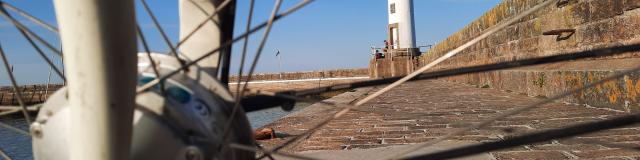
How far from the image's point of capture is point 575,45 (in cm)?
661

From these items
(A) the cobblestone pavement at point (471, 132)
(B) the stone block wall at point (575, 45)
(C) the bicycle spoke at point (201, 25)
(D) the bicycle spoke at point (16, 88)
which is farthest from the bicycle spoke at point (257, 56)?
(B) the stone block wall at point (575, 45)

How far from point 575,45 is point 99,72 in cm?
648

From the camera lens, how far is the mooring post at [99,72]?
1.08m

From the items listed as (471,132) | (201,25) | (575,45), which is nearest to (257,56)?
(201,25)

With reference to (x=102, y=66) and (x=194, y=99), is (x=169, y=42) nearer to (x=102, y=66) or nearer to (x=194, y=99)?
(x=194, y=99)

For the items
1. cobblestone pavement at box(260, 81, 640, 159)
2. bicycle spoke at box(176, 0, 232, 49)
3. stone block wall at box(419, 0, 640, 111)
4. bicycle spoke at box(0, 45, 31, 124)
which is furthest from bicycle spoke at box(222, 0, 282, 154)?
stone block wall at box(419, 0, 640, 111)

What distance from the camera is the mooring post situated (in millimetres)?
1081

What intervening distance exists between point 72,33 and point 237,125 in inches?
24.8

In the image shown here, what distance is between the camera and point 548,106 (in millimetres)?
6320

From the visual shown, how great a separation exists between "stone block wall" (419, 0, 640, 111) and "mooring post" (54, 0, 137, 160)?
4.61 metres

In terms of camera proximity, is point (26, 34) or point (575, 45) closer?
point (26, 34)

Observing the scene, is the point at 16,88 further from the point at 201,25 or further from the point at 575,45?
the point at 575,45

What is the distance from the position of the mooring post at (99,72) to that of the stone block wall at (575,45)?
15.1ft

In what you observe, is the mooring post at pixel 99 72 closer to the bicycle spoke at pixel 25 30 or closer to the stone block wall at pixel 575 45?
the bicycle spoke at pixel 25 30
